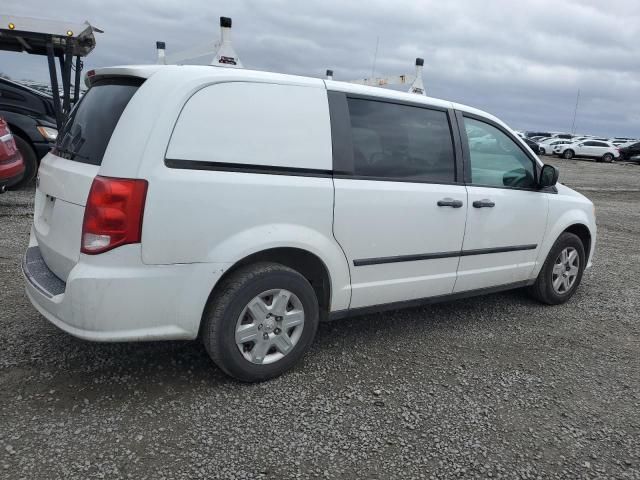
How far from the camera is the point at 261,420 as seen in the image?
2.71m

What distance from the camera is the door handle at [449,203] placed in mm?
3553

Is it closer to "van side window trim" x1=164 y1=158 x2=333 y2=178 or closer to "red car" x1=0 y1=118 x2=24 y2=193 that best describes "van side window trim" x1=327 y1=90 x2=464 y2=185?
"van side window trim" x1=164 y1=158 x2=333 y2=178

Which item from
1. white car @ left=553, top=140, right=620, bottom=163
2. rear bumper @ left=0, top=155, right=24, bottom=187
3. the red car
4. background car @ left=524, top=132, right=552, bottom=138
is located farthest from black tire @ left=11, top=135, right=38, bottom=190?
background car @ left=524, top=132, right=552, bottom=138

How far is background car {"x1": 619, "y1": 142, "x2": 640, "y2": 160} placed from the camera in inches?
1378

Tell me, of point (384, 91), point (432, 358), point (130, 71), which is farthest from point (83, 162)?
point (432, 358)

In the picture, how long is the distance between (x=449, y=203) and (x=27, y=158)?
6911 millimetres

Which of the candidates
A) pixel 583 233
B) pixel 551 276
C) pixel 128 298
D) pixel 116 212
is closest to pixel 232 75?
pixel 116 212

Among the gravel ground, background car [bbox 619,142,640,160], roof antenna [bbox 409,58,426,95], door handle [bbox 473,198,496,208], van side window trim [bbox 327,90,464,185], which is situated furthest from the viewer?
background car [bbox 619,142,640,160]

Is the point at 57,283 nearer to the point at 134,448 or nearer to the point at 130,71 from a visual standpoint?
the point at 134,448

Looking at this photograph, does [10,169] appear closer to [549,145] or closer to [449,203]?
[449,203]

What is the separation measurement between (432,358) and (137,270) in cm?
199

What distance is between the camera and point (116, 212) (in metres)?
2.52

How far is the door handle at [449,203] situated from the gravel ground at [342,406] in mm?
982

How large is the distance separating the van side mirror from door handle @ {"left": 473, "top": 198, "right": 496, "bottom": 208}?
673mm
